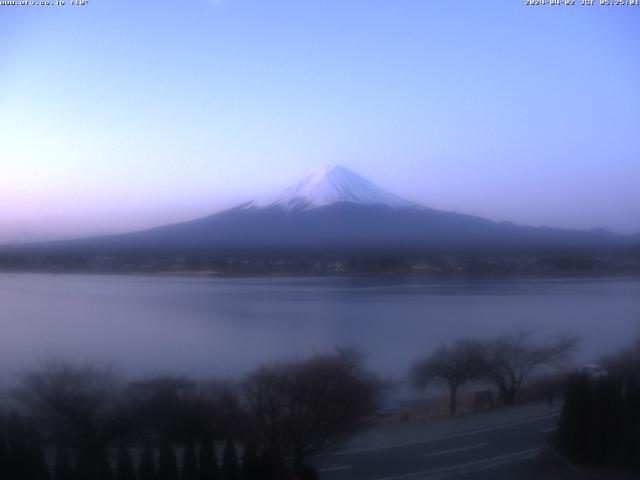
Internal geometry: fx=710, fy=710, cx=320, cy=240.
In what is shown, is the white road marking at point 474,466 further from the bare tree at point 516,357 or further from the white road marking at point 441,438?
the bare tree at point 516,357

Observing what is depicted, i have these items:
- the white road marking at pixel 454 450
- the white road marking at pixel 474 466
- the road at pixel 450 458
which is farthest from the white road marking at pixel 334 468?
the white road marking at pixel 454 450

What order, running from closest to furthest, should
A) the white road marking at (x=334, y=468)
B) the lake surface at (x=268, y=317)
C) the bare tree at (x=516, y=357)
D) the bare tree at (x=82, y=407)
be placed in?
the bare tree at (x=82, y=407)
the white road marking at (x=334, y=468)
the lake surface at (x=268, y=317)
the bare tree at (x=516, y=357)

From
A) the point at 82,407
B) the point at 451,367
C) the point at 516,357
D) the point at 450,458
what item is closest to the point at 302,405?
the point at 450,458

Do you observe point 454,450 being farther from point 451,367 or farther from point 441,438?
point 451,367

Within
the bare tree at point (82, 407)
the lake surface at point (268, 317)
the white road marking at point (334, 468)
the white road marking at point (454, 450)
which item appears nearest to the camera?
the bare tree at point (82, 407)

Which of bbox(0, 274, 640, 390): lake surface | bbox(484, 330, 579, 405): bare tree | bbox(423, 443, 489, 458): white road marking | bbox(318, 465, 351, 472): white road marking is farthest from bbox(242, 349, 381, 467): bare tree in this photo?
bbox(484, 330, 579, 405): bare tree

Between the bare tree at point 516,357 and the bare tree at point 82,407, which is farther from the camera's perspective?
the bare tree at point 516,357
